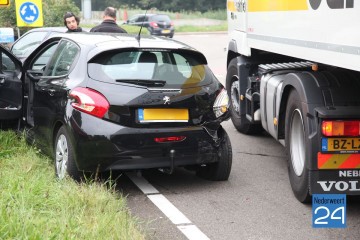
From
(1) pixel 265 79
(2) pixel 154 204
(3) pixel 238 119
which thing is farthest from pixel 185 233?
(3) pixel 238 119

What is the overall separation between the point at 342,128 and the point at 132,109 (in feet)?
6.31

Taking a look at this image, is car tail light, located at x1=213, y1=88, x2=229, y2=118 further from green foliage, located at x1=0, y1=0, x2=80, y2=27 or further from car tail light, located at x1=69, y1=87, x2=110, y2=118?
green foliage, located at x1=0, y1=0, x2=80, y2=27

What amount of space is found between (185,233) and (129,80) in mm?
1711

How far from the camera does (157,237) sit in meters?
5.30

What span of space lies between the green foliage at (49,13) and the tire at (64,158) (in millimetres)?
15209

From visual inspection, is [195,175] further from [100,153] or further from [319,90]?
[319,90]

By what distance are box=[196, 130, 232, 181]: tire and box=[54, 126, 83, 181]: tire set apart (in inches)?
55.9

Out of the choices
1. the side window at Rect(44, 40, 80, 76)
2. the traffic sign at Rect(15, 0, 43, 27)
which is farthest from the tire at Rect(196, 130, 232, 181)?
the traffic sign at Rect(15, 0, 43, 27)

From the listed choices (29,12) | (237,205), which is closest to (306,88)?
(237,205)

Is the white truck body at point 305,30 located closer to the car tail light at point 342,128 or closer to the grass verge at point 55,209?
the car tail light at point 342,128

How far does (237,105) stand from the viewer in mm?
9977

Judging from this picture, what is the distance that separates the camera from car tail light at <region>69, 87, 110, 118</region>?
6242 mm

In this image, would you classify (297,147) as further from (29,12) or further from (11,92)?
(29,12)

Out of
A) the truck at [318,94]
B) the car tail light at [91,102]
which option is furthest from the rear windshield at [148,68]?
the truck at [318,94]
